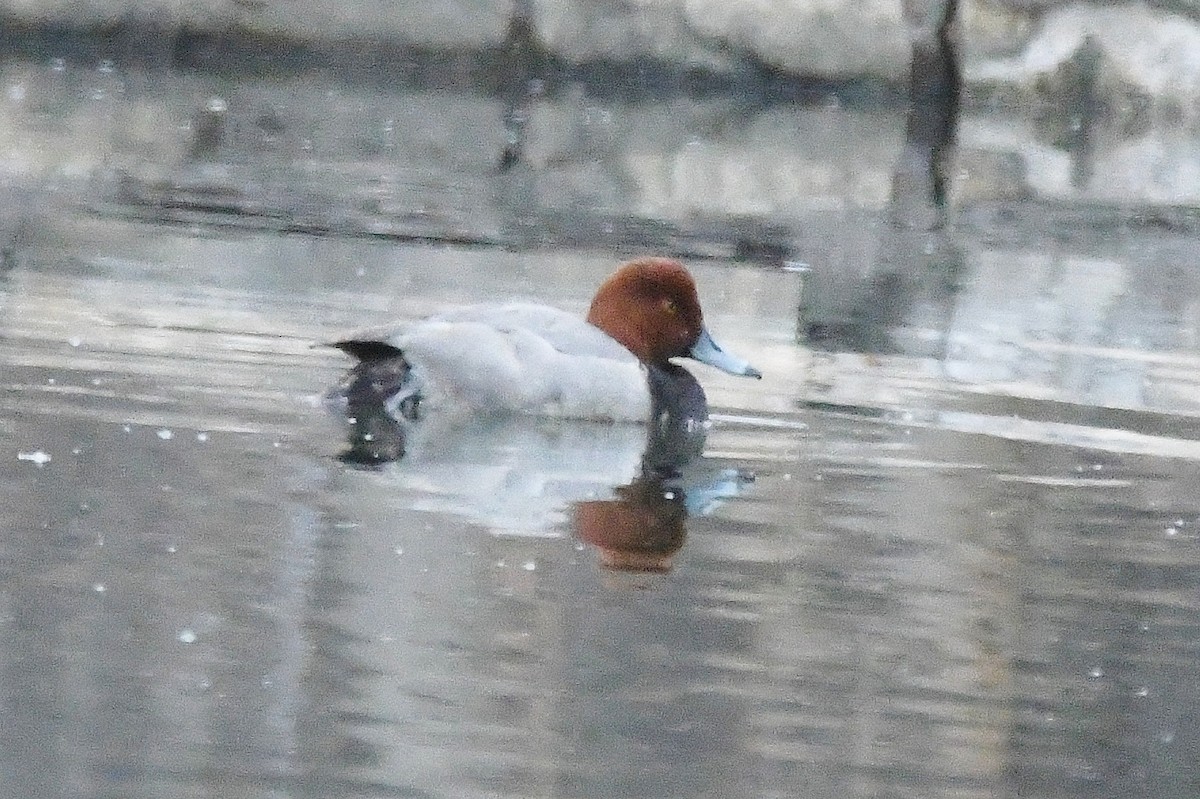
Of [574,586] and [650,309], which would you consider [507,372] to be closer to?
[650,309]

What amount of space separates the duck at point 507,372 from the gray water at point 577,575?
0.36 ft

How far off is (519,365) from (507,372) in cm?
4

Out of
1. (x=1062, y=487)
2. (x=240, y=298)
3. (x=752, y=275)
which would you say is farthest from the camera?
(x=752, y=275)

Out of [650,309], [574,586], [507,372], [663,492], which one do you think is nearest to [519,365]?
[507,372]

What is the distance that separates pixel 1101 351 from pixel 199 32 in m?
12.3

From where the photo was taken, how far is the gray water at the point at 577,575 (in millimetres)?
4574

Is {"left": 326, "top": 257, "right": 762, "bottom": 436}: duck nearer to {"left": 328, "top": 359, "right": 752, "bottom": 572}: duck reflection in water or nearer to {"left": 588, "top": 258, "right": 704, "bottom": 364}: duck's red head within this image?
{"left": 328, "top": 359, "right": 752, "bottom": 572}: duck reflection in water

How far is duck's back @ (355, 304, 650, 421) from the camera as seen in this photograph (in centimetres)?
795

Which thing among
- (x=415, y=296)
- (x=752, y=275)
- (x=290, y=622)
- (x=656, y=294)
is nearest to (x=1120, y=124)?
(x=752, y=275)

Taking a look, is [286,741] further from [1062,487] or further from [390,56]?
[390,56]

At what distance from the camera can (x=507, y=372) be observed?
7.98 metres

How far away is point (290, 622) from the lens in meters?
5.30

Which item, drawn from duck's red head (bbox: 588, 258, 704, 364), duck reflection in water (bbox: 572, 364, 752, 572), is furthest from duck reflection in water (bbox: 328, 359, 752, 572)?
duck's red head (bbox: 588, 258, 704, 364)

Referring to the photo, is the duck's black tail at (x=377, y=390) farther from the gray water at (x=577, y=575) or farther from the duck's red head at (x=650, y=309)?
the duck's red head at (x=650, y=309)
